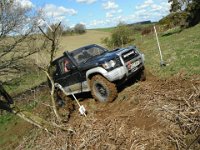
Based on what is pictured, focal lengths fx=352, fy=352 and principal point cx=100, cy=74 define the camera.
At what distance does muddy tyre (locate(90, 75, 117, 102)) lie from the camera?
1027 centimetres

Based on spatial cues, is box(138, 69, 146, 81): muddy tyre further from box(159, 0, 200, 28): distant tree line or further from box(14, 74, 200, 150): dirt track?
box(159, 0, 200, 28): distant tree line

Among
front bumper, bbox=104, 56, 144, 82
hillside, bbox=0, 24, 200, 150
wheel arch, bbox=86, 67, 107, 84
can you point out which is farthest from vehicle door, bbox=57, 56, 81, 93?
front bumper, bbox=104, 56, 144, 82

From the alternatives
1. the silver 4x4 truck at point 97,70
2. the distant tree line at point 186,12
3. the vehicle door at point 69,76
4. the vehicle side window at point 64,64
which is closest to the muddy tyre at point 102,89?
the silver 4x4 truck at point 97,70

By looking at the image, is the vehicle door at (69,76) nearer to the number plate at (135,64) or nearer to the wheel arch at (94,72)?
the wheel arch at (94,72)

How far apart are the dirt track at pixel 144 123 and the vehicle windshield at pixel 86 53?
193cm

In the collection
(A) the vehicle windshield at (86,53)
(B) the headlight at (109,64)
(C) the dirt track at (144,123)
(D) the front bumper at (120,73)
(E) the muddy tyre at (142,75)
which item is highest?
(A) the vehicle windshield at (86,53)

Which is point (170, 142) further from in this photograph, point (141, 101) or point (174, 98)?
point (141, 101)

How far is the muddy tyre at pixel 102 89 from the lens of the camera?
10273 millimetres

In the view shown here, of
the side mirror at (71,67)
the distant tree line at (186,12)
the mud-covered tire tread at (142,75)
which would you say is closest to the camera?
the side mirror at (71,67)

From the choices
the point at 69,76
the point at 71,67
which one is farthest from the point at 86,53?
the point at 69,76

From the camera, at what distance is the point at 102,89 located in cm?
1060

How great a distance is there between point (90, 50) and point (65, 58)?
90 centimetres

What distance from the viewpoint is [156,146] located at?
709 centimetres

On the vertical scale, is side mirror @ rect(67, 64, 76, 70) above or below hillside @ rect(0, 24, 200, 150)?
above
